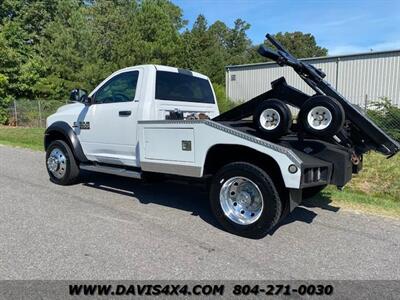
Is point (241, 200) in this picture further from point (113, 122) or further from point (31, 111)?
point (31, 111)

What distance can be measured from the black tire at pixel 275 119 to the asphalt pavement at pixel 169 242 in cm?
128

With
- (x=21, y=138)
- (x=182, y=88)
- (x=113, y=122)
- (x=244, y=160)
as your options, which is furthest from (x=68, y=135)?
(x=21, y=138)

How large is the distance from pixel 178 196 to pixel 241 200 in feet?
7.07

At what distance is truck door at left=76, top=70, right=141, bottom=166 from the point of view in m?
6.47

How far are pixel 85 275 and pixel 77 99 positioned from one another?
4178 mm

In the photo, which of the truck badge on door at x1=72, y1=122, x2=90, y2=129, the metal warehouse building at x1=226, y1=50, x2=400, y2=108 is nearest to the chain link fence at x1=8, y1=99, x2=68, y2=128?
the metal warehouse building at x1=226, y1=50, x2=400, y2=108

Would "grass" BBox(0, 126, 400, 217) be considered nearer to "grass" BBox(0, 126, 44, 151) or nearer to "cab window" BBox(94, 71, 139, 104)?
"cab window" BBox(94, 71, 139, 104)

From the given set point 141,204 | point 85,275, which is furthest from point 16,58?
point 85,275

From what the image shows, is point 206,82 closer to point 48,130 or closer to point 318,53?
point 48,130

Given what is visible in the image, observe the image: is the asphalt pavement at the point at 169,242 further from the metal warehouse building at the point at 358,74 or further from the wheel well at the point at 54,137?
the metal warehouse building at the point at 358,74

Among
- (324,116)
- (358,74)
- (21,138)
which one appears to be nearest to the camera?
(324,116)

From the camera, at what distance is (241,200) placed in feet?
16.8

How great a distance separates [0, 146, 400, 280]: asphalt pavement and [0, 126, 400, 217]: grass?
41cm

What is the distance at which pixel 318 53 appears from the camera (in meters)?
82.4
